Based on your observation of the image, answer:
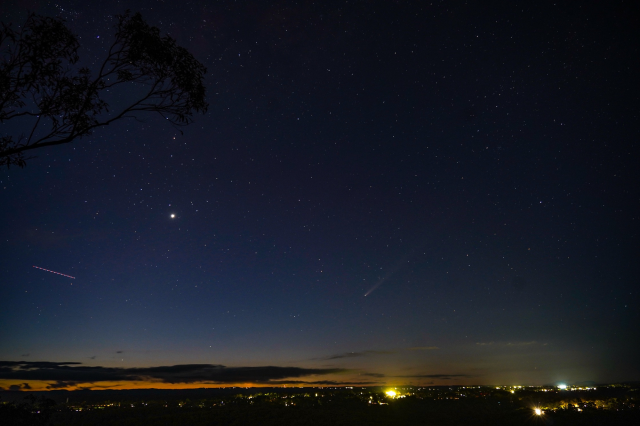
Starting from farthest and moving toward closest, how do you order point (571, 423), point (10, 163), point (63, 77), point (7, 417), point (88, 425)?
1. point (88, 425)
2. point (571, 423)
3. point (7, 417)
4. point (63, 77)
5. point (10, 163)

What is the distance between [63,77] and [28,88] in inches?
32.1

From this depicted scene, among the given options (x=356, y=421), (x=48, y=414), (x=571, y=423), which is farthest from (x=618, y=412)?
(x=48, y=414)

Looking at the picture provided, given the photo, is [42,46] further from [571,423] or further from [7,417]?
[571,423]

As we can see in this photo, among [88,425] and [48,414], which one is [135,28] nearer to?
[48,414]

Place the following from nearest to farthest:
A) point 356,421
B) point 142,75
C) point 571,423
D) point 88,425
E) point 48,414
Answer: point 142,75 → point 48,414 → point 571,423 → point 356,421 → point 88,425

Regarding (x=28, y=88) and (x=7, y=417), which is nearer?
(x=28, y=88)

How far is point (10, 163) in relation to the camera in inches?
329

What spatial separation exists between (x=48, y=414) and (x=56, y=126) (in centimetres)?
2184

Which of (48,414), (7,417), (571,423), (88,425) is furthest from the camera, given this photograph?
(88,425)

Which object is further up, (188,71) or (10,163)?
(188,71)

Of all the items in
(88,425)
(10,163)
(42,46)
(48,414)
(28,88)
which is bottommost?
(88,425)

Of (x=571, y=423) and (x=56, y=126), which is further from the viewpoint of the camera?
(x=571, y=423)

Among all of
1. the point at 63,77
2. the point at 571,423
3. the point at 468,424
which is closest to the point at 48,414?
the point at 63,77

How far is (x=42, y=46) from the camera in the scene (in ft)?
28.7
